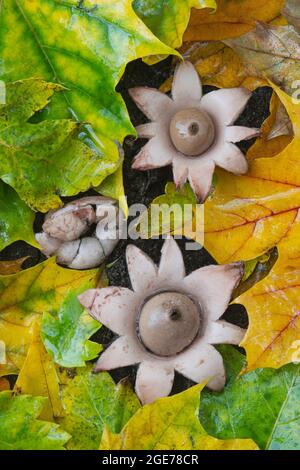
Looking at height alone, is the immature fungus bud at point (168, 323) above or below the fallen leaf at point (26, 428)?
above

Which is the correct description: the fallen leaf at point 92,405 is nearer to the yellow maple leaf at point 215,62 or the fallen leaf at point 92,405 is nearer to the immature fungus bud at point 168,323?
the immature fungus bud at point 168,323

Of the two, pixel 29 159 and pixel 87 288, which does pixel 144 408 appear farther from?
pixel 29 159

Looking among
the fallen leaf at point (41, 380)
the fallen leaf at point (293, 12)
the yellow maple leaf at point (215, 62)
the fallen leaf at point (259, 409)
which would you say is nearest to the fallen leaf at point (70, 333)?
the fallen leaf at point (41, 380)

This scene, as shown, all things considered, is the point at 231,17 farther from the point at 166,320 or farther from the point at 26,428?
the point at 26,428

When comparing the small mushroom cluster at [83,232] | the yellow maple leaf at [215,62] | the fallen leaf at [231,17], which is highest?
the fallen leaf at [231,17]

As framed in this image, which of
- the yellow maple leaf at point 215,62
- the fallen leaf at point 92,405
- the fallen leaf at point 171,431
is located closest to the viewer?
the fallen leaf at point 171,431

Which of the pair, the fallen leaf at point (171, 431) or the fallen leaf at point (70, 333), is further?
the fallen leaf at point (70, 333)

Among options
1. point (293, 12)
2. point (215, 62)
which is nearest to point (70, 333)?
point (215, 62)
